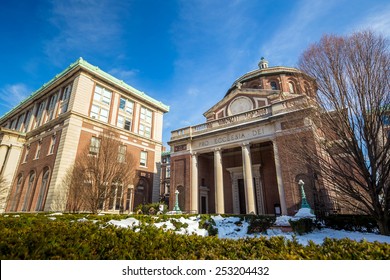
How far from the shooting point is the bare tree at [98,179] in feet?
58.6

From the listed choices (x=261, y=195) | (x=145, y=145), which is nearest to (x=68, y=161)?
(x=145, y=145)

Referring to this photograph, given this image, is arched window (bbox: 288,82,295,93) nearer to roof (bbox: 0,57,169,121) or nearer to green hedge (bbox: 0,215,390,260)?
roof (bbox: 0,57,169,121)

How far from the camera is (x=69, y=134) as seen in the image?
74.0ft

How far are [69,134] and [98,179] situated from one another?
8.08 metres

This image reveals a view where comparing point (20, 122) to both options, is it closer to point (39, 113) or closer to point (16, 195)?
point (39, 113)

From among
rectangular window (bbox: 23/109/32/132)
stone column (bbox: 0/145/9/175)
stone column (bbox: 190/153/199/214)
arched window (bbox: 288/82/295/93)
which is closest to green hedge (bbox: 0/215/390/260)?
stone column (bbox: 190/153/199/214)

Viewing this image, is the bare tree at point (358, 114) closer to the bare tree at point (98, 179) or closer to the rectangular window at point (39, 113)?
the bare tree at point (98, 179)

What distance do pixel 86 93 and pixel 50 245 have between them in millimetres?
26096

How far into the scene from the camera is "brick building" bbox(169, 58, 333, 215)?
53.0ft

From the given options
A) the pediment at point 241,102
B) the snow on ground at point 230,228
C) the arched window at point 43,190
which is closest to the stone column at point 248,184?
the snow on ground at point 230,228

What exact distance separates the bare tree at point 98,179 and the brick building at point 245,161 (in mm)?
6390

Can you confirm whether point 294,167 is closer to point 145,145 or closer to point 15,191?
point 145,145

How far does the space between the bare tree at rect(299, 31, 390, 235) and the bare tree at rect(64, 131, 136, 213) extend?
642 inches

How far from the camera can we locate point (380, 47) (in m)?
8.62
